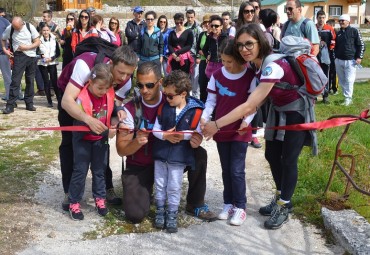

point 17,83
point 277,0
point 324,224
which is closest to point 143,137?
point 324,224

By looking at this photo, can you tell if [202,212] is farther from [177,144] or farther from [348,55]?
[348,55]

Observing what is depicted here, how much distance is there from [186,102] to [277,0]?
49.9 meters

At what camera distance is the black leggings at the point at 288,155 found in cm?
408

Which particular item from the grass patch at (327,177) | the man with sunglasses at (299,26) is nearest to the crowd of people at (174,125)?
the grass patch at (327,177)

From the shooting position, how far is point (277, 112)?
418cm

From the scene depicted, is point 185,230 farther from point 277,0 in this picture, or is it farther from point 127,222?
point 277,0

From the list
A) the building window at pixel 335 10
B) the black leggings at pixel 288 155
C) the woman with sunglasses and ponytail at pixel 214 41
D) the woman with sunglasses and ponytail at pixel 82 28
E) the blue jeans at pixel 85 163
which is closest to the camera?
the black leggings at pixel 288 155

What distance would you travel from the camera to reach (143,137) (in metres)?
4.14

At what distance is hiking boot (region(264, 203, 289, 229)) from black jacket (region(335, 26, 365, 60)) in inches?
265

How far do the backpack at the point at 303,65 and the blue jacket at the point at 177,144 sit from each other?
804 millimetres

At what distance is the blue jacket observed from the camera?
13.7 ft

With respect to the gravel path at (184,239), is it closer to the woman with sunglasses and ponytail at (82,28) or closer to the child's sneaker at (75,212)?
the child's sneaker at (75,212)

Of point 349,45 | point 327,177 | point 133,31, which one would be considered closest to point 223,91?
point 327,177

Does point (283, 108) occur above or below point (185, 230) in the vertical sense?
above
